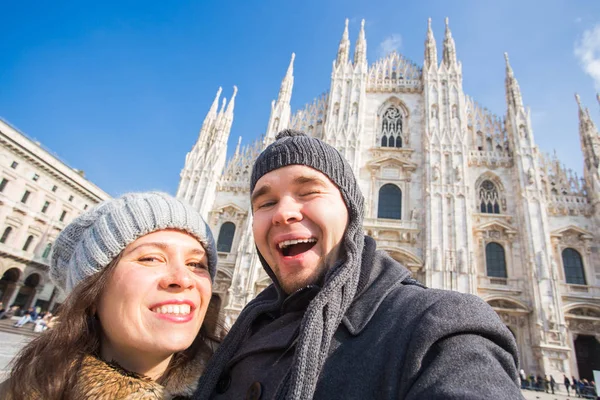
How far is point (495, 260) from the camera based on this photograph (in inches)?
564

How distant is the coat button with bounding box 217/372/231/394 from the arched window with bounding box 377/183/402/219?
14779 mm

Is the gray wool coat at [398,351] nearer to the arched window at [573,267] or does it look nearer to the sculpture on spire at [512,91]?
the arched window at [573,267]

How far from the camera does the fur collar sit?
1.38m

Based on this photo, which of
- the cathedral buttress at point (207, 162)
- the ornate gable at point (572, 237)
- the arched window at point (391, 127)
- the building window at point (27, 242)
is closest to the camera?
the ornate gable at point (572, 237)

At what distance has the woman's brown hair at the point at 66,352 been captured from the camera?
145cm

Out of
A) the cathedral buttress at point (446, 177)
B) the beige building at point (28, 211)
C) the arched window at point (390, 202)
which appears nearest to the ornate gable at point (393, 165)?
the arched window at point (390, 202)

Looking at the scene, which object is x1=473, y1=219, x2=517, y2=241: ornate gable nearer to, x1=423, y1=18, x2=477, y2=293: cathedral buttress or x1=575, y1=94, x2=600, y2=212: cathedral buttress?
x1=423, y1=18, x2=477, y2=293: cathedral buttress

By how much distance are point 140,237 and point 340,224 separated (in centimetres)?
110

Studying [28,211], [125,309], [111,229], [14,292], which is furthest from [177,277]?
[14,292]

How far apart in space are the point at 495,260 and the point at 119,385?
632 inches

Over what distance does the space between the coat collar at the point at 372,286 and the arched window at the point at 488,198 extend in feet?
52.6

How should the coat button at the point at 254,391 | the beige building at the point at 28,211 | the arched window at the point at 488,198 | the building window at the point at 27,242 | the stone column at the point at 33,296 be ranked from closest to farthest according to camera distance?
1. the coat button at the point at 254,391
2. the arched window at the point at 488,198
3. the beige building at the point at 28,211
4. the building window at the point at 27,242
5. the stone column at the point at 33,296

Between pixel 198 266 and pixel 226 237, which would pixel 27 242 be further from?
pixel 198 266

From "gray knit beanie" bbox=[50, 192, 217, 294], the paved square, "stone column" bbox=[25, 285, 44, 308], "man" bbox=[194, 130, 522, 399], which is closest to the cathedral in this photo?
the paved square
